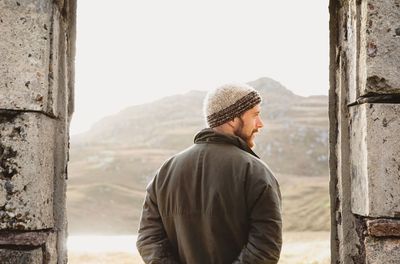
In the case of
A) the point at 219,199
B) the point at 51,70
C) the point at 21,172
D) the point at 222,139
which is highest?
the point at 51,70

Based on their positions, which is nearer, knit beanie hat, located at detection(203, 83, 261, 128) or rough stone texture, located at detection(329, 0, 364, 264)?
knit beanie hat, located at detection(203, 83, 261, 128)

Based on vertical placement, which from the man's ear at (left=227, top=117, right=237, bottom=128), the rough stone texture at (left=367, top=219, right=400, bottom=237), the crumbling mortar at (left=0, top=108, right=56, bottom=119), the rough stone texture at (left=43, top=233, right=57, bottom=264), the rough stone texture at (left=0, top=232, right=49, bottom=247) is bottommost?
the rough stone texture at (left=43, top=233, right=57, bottom=264)

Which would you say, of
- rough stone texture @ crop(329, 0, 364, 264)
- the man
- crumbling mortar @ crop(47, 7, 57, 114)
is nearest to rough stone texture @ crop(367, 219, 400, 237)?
rough stone texture @ crop(329, 0, 364, 264)

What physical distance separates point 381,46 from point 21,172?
2.03 metres

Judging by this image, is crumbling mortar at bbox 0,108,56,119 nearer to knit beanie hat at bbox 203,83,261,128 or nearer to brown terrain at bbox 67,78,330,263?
knit beanie hat at bbox 203,83,261,128

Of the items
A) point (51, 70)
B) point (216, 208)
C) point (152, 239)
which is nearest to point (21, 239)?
point (152, 239)

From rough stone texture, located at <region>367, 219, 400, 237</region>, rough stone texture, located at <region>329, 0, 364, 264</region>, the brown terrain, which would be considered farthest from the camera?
the brown terrain

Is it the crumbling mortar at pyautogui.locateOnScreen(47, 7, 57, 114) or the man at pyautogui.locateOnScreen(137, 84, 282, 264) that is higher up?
the crumbling mortar at pyautogui.locateOnScreen(47, 7, 57, 114)

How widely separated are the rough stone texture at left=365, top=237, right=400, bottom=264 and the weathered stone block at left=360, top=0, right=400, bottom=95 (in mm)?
784

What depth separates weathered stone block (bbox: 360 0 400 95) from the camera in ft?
9.80

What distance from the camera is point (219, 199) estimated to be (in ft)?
9.18

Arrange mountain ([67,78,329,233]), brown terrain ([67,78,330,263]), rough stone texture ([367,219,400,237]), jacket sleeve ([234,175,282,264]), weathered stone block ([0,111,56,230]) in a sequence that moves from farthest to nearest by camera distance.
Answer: mountain ([67,78,329,233]) → brown terrain ([67,78,330,263]) → weathered stone block ([0,111,56,230]) → rough stone texture ([367,219,400,237]) → jacket sleeve ([234,175,282,264])

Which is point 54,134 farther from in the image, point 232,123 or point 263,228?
point 263,228

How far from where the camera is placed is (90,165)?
43.7 m
